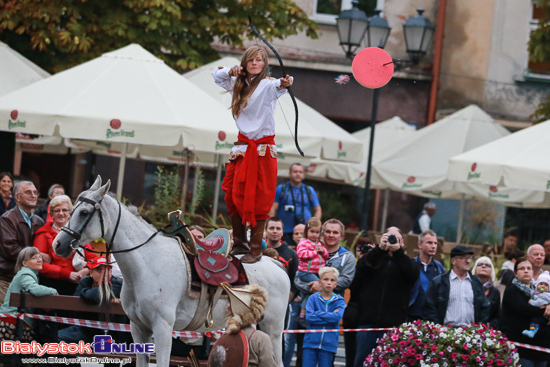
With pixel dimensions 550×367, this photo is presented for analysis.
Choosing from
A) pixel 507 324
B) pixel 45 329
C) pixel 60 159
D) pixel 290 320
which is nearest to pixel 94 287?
pixel 45 329

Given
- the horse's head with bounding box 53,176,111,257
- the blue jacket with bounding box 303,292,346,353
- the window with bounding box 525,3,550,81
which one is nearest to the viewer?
the horse's head with bounding box 53,176,111,257

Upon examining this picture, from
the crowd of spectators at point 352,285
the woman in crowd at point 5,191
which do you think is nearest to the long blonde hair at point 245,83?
the crowd of spectators at point 352,285

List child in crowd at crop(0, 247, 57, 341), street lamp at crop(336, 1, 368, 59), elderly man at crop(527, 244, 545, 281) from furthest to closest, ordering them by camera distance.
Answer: street lamp at crop(336, 1, 368, 59) → elderly man at crop(527, 244, 545, 281) → child in crowd at crop(0, 247, 57, 341)

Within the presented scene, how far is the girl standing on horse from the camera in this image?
27.9ft

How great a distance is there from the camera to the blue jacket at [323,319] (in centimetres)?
1059

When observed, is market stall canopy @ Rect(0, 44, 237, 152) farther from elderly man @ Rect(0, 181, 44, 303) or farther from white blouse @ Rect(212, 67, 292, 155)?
white blouse @ Rect(212, 67, 292, 155)

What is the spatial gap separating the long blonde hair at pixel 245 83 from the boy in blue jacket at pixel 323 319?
9.18ft

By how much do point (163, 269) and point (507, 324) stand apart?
4.60 m

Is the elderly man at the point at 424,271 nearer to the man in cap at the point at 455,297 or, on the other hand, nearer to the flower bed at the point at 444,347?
the man in cap at the point at 455,297

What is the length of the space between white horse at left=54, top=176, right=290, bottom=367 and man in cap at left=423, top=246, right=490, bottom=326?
9.08ft

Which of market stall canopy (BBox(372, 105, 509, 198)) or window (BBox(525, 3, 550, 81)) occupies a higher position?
window (BBox(525, 3, 550, 81))

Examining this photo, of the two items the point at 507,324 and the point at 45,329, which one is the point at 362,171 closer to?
the point at 507,324

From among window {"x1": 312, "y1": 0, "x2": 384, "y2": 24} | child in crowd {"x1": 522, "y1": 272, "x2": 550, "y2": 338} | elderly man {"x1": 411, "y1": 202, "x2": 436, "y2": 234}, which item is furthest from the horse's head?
window {"x1": 312, "y1": 0, "x2": 384, "y2": 24}

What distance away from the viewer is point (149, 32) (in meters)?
19.2
